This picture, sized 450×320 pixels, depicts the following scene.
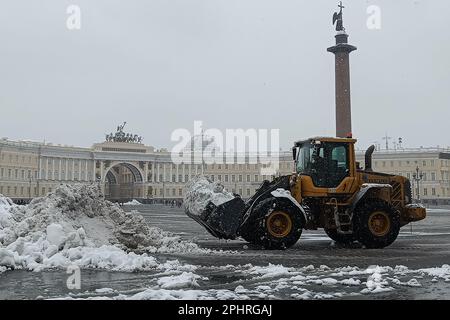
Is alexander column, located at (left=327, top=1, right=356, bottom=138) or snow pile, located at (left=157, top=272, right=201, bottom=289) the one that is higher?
alexander column, located at (left=327, top=1, right=356, bottom=138)

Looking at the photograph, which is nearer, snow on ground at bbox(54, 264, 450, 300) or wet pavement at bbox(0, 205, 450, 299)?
snow on ground at bbox(54, 264, 450, 300)

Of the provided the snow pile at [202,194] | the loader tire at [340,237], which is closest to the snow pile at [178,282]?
the snow pile at [202,194]

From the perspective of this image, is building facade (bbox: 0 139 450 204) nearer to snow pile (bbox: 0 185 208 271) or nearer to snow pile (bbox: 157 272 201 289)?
snow pile (bbox: 0 185 208 271)

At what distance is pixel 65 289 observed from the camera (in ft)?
24.4

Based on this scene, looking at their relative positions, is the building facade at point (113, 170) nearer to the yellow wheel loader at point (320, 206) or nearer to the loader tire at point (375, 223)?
the yellow wheel loader at point (320, 206)

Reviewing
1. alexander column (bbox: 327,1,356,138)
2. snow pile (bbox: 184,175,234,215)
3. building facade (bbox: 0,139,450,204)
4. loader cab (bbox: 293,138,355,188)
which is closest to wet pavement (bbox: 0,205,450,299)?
snow pile (bbox: 184,175,234,215)

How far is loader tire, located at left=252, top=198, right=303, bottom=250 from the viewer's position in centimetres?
1195

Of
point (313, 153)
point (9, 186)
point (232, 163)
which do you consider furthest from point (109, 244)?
point (232, 163)

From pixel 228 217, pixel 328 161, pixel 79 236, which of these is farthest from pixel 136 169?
pixel 79 236

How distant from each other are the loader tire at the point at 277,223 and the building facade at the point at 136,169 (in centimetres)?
8258

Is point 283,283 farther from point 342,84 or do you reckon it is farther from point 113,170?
point 113,170

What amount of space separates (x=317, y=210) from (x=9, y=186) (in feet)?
328

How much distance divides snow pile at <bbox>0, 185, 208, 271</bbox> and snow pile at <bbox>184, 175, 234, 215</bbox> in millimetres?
1020
